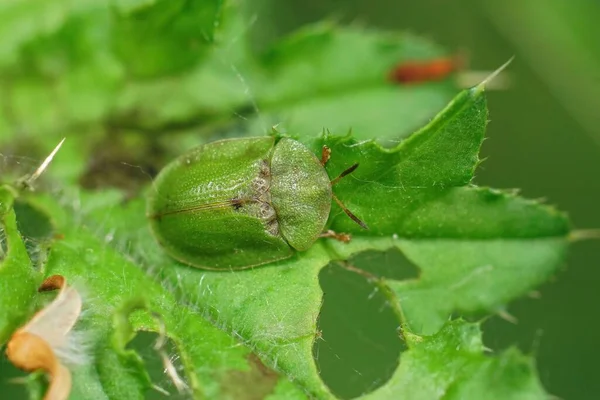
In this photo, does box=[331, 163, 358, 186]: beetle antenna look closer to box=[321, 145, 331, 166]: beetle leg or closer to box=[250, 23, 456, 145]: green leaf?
box=[321, 145, 331, 166]: beetle leg

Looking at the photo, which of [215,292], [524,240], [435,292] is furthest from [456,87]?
[215,292]

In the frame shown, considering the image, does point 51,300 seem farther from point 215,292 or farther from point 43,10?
point 43,10

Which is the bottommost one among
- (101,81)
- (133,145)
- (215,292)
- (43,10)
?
(215,292)

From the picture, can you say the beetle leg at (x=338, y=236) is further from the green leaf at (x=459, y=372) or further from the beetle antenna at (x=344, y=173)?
the green leaf at (x=459, y=372)

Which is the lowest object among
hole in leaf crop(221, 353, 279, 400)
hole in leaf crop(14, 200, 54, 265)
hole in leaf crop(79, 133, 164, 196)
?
hole in leaf crop(221, 353, 279, 400)

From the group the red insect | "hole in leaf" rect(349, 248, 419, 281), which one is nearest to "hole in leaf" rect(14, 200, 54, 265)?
"hole in leaf" rect(349, 248, 419, 281)

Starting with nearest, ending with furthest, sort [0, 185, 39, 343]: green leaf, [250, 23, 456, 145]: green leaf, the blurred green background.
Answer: [0, 185, 39, 343]: green leaf, [250, 23, 456, 145]: green leaf, the blurred green background
